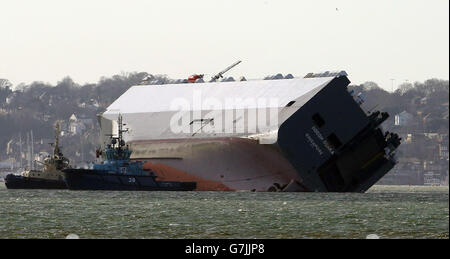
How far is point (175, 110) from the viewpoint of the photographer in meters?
90.2

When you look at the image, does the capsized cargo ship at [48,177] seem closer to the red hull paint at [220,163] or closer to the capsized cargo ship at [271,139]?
the capsized cargo ship at [271,139]

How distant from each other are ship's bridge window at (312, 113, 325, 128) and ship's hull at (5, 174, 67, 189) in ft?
76.2

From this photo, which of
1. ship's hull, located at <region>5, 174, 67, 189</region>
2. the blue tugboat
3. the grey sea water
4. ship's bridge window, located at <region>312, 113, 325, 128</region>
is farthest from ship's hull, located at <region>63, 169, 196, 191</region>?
the grey sea water

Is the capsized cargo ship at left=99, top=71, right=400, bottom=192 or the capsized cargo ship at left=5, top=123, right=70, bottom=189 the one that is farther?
the capsized cargo ship at left=5, top=123, right=70, bottom=189

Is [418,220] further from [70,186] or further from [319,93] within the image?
[70,186]

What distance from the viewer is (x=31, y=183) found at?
3826 inches

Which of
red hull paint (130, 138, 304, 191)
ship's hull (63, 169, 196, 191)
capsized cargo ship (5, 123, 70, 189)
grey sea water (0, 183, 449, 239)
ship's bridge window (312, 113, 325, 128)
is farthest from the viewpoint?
capsized cargo ship (5, 123, 70, 189)

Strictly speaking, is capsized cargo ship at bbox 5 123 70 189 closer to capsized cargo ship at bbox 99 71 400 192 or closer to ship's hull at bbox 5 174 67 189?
ship's hull at bbox 5 174 67 189

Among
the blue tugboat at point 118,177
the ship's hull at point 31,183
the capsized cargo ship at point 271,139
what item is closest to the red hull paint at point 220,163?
the capsized cargo ship at point 271,139

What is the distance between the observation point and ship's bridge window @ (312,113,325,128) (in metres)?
79.3

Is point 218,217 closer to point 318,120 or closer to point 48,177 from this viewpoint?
point 318,120

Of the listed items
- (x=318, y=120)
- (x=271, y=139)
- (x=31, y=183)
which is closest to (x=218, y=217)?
(x=271, y=139)

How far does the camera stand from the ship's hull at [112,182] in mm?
86000

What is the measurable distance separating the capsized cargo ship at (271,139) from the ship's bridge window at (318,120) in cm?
6
